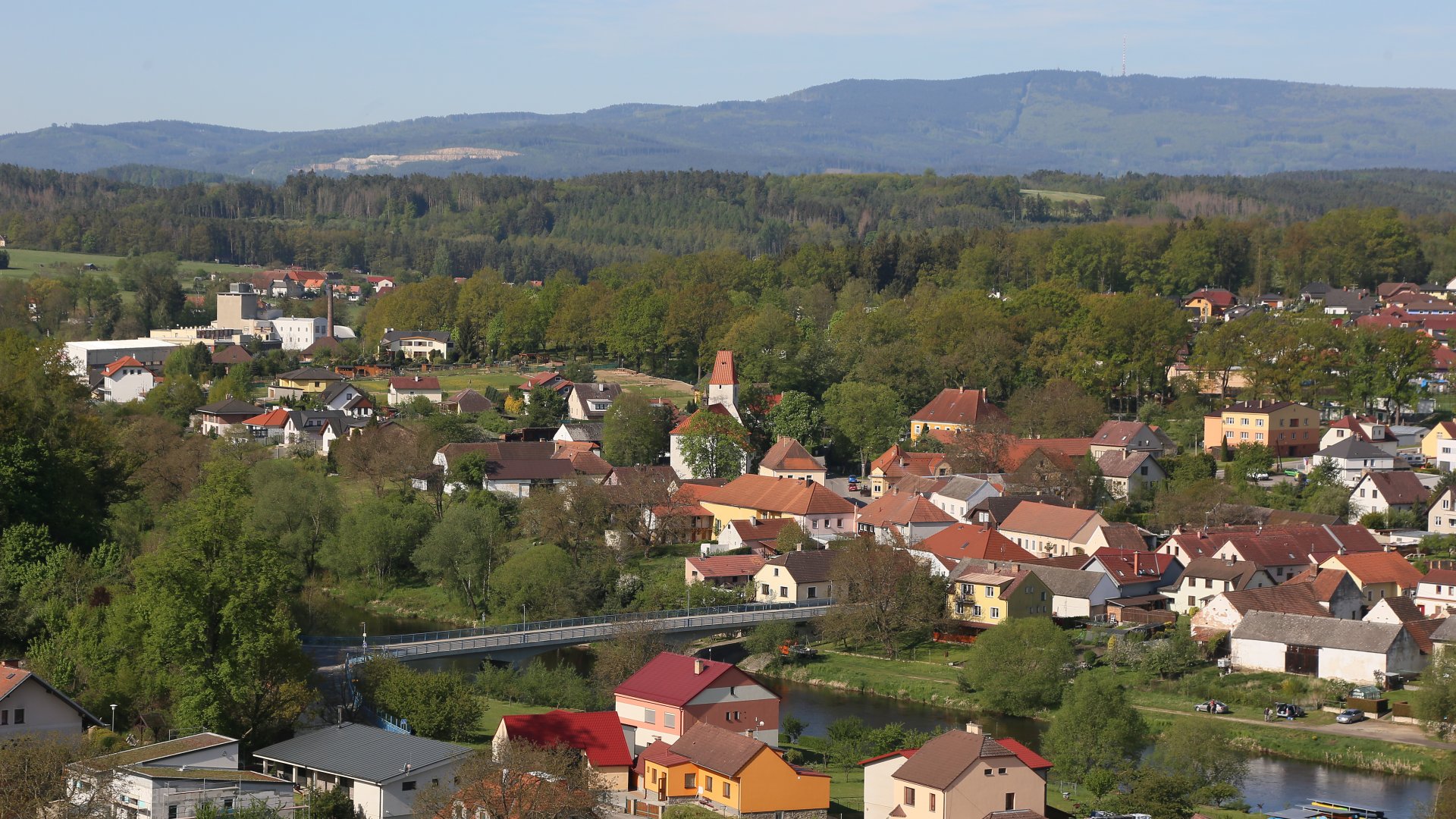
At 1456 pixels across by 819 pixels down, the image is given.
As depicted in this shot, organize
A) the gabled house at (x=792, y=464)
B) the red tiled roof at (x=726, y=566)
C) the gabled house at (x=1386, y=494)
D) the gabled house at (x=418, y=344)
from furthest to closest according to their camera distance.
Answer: the gabled house at (x=418, y=344) < the gabled house at (x=792, y=464) < the gabled house at (x=1386, y=494) < the red tiled roof at (x=726, y=566)

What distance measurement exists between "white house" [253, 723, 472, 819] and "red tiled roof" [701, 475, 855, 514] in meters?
19.1

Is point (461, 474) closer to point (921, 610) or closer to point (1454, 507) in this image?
point (921, 610)

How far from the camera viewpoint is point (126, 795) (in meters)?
20.1

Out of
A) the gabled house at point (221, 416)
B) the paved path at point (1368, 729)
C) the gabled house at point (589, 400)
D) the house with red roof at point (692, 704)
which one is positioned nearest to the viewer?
the house with red roof at point (692, 704)

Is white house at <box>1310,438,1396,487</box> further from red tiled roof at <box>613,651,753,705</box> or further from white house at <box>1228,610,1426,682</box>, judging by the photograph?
red tiled roof at <box>613,651,753,705</box>

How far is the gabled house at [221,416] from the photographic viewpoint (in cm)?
5512

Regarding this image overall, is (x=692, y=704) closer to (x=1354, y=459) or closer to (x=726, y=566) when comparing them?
(x=726, y=566)

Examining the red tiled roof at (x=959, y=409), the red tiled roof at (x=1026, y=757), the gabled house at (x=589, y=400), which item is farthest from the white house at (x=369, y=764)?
the gabled house at (x=589, y=400)

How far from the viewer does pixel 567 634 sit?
31.9 meters

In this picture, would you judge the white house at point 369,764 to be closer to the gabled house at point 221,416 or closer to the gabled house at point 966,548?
the gabled house at point 966,548

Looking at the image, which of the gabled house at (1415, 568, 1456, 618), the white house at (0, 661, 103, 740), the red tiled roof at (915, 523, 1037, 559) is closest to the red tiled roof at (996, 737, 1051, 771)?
the white house at (0, 661, 103, 740)

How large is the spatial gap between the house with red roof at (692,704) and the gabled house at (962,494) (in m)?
15.9

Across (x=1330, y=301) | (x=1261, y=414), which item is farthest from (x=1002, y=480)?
(x=1330, y=301)

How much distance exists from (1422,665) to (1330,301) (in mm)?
42077
